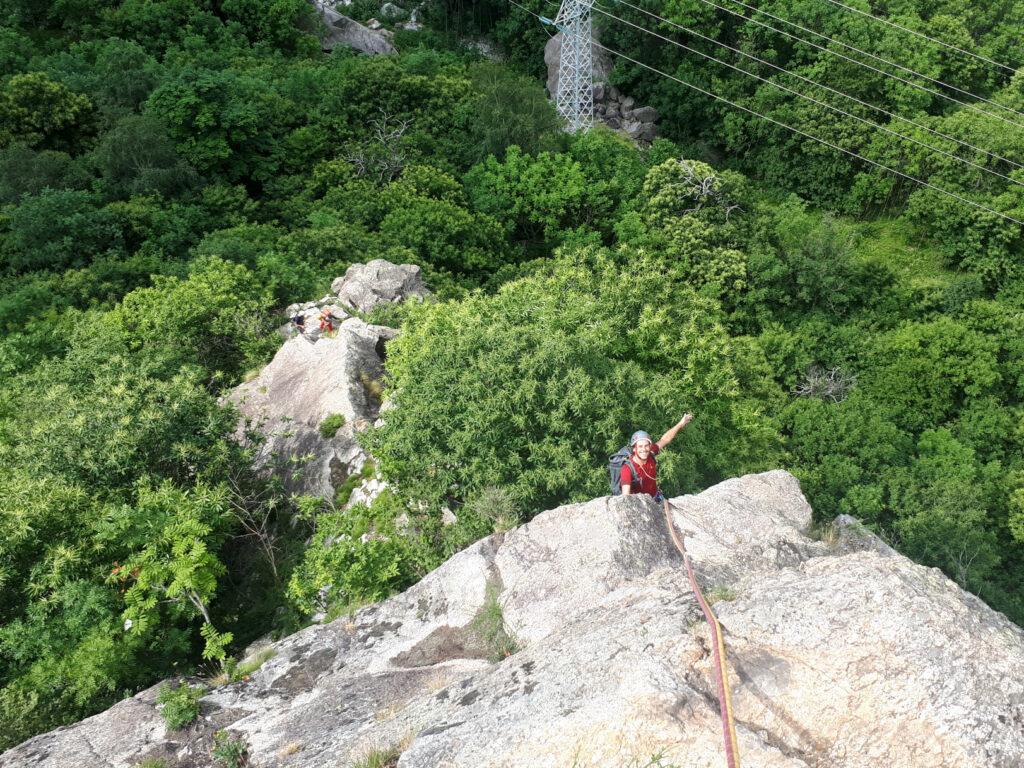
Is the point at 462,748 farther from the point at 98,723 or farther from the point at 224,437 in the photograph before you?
the point at 224,437

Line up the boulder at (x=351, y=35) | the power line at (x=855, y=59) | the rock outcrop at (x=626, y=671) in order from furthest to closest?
the boulder at (x=351, y=35) → the power line at (x=855, y=59) → the rock outcrop at (x=626, y=671)

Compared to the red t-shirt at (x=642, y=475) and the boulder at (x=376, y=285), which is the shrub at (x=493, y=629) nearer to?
the red t-shirt at (x=642, y=475)

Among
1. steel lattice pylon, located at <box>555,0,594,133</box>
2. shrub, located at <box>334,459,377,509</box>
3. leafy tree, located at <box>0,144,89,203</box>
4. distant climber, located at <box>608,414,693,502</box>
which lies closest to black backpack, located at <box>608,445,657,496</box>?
distant climber, located at <box>608,414,693,502</box>

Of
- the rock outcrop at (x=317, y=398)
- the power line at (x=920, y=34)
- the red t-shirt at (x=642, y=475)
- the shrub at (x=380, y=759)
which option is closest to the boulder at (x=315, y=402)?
the rock outcrop at (x=317, y=398)

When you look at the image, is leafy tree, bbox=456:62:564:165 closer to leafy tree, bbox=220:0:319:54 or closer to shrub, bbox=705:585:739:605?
leafy tree, bbox=220:0:319:54

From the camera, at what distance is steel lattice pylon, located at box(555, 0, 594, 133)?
45125mm

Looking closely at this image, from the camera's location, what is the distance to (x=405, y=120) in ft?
134

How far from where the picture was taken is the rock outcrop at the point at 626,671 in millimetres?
5832

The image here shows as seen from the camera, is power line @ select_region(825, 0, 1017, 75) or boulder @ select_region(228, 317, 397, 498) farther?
power line @ select_region(825, 0, 1017, 75)

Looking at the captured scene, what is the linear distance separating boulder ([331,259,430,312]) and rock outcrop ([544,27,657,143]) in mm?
29741

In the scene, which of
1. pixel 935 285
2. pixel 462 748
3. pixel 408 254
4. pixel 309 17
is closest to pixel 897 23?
pixel 935 285

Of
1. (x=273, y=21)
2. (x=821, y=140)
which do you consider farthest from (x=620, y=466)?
(x=273, y=21)

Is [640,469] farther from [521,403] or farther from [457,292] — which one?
[457,292]

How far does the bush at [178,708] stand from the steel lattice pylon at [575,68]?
41.0 m
